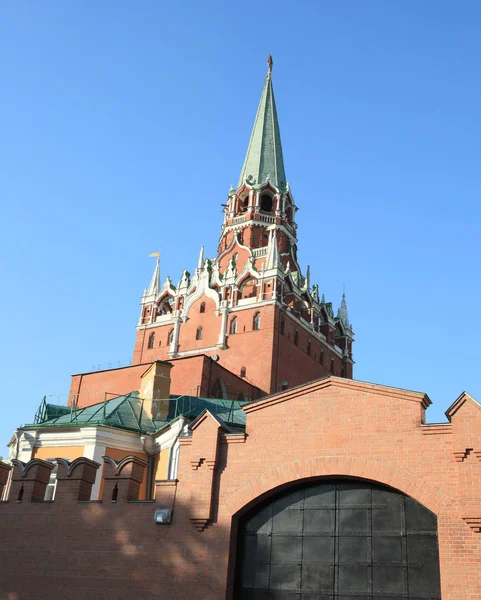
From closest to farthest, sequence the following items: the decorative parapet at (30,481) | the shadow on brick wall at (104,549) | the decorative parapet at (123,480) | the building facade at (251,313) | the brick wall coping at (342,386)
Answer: the brick wall coping at (342,386) < the shadow on brick wall at (104,549) < the decorative parapet at (123,480) < the decorative parapet at (30,481) < the building facade at (251,313)

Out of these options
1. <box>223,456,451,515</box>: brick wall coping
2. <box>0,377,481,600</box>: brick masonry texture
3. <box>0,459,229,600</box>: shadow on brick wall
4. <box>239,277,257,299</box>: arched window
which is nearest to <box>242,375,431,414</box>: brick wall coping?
<box>0,377,481,600</box>: brick masonry texture

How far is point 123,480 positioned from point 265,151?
62.3 m

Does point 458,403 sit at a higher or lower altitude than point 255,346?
lower

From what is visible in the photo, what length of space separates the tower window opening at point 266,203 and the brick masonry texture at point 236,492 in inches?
2223

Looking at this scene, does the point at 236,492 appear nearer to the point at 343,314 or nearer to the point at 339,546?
the point at 339,546

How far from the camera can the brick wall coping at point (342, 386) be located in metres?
15.0

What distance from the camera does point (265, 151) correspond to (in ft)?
249

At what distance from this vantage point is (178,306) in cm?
6322

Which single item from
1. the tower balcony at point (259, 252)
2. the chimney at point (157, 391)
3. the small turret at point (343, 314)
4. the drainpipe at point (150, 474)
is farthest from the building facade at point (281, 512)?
the small turret at point (343, 314)

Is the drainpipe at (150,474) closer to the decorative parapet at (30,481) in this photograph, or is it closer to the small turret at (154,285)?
the decorative parapet at (30,481)

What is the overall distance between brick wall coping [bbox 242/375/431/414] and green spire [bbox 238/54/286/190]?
57.7 meters

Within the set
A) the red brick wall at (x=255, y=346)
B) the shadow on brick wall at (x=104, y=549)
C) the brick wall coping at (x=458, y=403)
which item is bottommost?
the shadow on brick wall at (x=104, y=549)

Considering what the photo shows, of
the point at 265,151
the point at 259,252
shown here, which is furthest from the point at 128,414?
the point at 265,151

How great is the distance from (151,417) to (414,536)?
16.1 m
